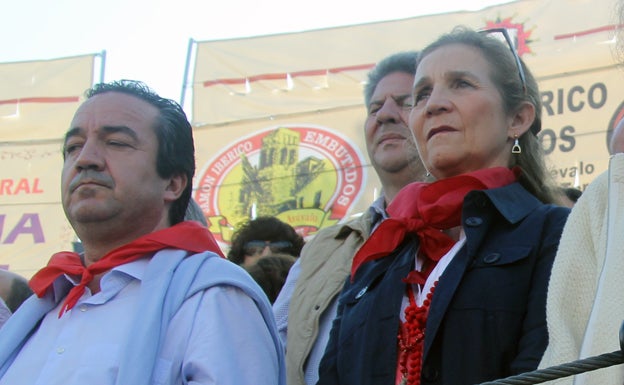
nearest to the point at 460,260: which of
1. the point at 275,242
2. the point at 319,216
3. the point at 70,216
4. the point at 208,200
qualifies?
the point at 70,216

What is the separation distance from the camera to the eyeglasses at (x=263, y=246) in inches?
159

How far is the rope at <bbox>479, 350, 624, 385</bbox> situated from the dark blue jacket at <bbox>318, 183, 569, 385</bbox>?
60cm

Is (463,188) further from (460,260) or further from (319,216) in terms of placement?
(319,216)

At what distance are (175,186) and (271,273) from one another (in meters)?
1.15

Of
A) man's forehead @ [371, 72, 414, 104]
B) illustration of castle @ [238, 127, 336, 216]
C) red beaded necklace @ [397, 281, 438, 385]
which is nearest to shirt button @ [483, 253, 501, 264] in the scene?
red beaded necklace @ [397, 281, 438, 385]

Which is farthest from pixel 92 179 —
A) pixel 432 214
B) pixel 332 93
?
pixel 332 93

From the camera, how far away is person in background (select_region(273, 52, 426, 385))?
8.29 feet

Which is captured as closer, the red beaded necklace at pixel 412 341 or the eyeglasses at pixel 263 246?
the red beaded necklace at pixel 412 341

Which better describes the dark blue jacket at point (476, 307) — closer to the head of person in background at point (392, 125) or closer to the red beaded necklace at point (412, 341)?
the red beaded necklace at point (412, 341)

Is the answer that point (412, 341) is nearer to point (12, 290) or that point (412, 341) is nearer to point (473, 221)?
point (473, 221)

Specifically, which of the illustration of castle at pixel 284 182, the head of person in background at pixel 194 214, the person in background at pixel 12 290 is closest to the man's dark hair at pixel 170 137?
the head of person in background at pixel 194 214

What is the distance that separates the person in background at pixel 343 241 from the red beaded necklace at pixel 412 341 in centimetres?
57

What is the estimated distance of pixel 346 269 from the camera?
2.65 m

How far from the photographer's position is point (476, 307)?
1.82m
